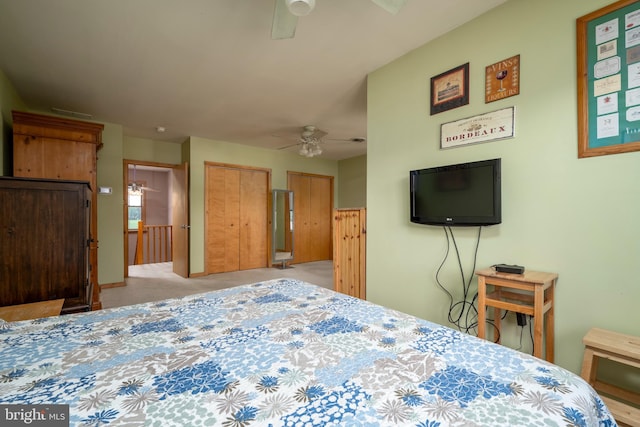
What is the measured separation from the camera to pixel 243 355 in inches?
37.7

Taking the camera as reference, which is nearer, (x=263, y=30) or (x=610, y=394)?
(x=610, y=394)

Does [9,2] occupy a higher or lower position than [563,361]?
higher

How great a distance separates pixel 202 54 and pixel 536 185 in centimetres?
289

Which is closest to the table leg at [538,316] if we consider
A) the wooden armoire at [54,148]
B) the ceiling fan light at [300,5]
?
the ceiling fan light at [300,5]

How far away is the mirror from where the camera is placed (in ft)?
20.1

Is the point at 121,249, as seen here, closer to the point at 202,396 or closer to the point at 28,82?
the point at 28,82

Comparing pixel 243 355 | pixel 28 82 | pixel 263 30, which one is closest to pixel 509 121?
pixel 263 30

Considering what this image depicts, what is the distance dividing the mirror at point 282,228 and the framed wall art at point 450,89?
4236 millimetres

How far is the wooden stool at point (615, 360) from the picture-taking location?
1.34 m

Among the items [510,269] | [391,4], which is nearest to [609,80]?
[510,269]

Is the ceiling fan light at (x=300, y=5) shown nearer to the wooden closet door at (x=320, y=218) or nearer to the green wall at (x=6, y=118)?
the green wall at (x=6, y=118)

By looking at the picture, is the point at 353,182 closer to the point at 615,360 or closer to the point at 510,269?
the point at 510,269

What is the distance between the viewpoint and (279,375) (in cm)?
84

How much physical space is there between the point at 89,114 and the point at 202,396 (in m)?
4.83
